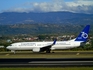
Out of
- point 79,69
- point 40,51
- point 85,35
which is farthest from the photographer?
point 85,35

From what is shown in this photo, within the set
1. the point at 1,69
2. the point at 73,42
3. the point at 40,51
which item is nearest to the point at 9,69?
the point at 1,69

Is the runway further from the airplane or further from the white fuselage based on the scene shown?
the white fuselage

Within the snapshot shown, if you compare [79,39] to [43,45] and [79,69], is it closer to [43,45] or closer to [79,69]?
[43,45]

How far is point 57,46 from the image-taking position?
75.4m

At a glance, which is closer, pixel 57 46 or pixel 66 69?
pixel 66 69

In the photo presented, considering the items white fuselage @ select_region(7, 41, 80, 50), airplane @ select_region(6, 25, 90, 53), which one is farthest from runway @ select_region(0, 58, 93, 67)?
white fuselage @ select_region(7, 41, 80, 50)

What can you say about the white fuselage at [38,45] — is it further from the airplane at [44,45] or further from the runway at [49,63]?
the runway at [49,63]

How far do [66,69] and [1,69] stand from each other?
758 centimetres

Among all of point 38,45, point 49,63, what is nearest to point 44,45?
point 38,45

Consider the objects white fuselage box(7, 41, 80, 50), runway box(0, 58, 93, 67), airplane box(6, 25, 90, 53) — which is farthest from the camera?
white fuselage box(7, 41, 80, 50)

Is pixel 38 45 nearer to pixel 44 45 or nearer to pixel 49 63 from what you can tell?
pixel 44 45

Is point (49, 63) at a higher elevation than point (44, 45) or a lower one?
lower


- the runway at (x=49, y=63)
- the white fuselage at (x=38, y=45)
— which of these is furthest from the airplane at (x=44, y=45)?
the runway at (x=49, y=63)

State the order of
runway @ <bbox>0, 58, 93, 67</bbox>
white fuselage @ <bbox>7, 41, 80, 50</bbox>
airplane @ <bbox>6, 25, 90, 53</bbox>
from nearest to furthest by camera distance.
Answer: runway @ <bbox>0, 58, 93, 67</bbox> → airplane @ <bbox>6, 25, 90, 53</bbox> → white fuselage @ <bbox>7, 41, 80, 50</bbox>
